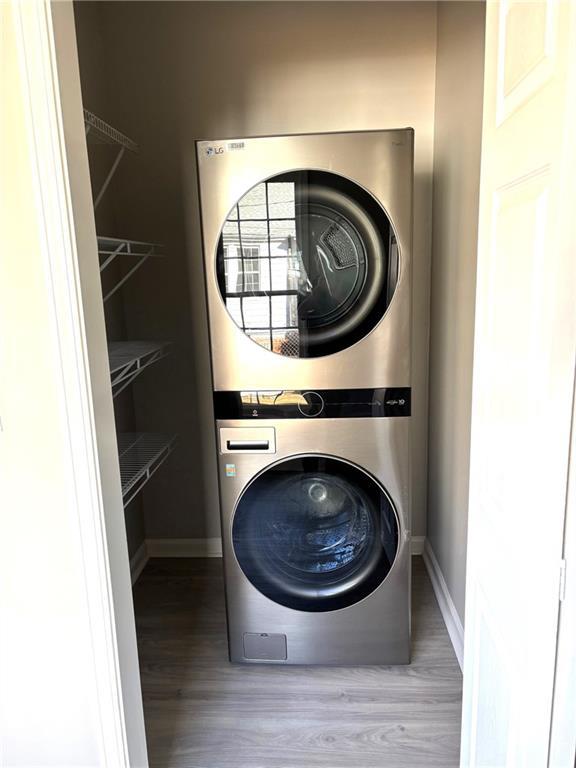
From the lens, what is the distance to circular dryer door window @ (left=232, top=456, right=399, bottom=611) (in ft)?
5.86

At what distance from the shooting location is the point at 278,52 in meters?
2.20

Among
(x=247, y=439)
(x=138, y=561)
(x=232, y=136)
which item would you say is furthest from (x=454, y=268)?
(x=138, y=561)

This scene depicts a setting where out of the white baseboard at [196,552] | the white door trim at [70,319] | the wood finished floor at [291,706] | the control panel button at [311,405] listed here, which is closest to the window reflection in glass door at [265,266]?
the control panel button at [311,405]

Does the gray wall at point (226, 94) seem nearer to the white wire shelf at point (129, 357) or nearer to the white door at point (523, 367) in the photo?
the white wire shelf at point (129, 357)

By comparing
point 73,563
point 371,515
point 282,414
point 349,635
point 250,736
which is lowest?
Answer: point 250,736

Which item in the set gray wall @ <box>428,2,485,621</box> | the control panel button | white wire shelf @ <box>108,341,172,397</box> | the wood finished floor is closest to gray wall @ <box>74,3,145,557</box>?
white wire shelf @ <box>108,341,172,397</box>

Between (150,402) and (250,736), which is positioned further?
(150,402)

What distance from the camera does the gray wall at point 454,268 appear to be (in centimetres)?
173

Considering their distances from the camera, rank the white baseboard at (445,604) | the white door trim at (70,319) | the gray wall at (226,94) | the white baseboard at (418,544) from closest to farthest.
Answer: the white door trim at (70,319), the white baseboard at (445,604), the gray wall at (226,94), the white baseboard at (418,544)

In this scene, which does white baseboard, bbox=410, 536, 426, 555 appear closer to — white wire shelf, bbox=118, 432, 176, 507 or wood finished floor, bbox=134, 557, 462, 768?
wood finished floor, bbox=134, 557, 462, 768

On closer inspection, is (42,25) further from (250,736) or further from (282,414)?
(250,736)

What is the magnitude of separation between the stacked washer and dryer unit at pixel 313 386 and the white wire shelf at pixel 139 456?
0.30 metres

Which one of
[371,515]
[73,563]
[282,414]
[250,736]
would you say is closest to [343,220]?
[282,414]

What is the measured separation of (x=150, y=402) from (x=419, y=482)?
4.43 feet
